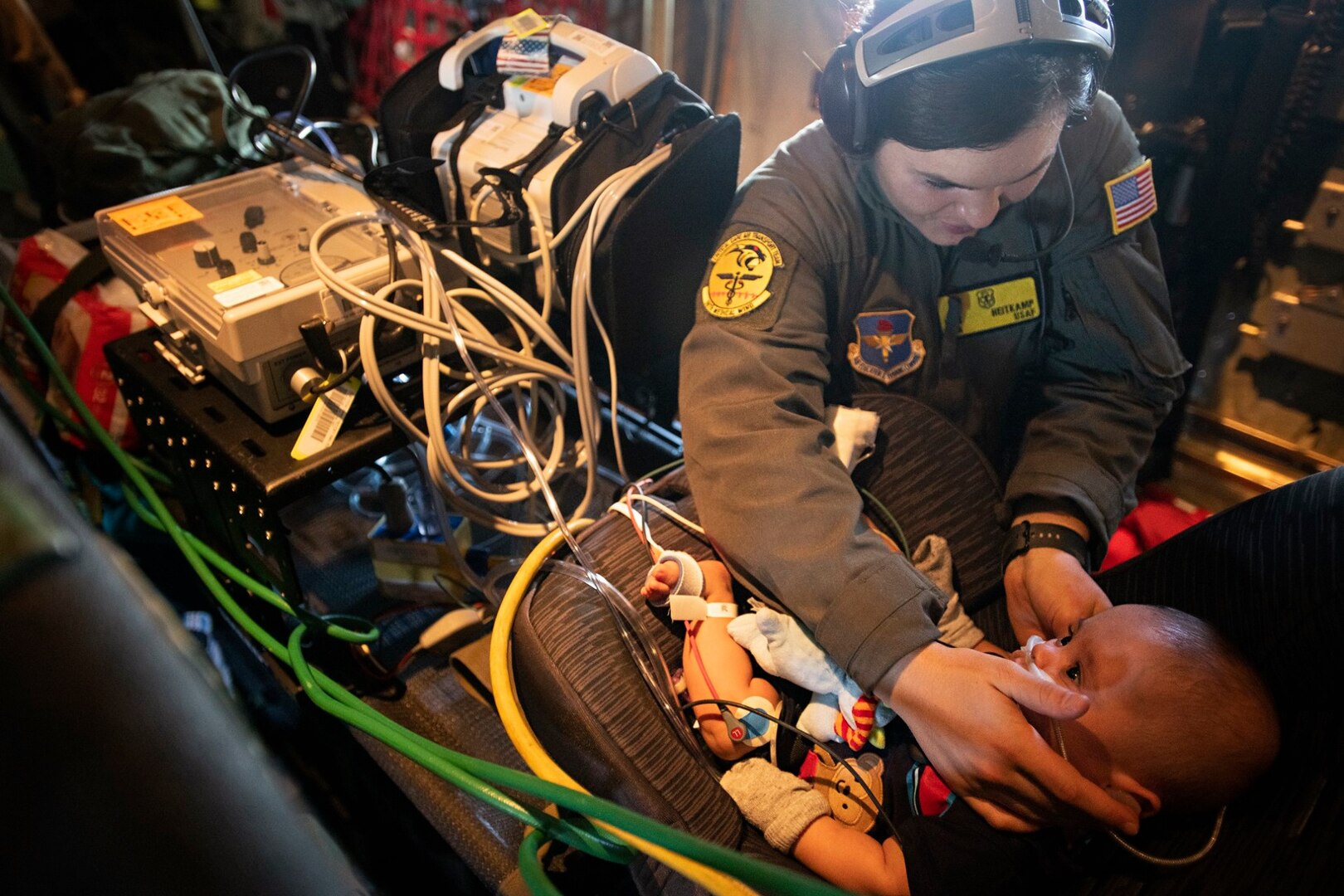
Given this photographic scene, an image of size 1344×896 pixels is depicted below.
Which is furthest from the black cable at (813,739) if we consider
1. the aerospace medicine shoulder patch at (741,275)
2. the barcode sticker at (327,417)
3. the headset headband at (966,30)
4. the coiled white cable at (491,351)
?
the headset headband at (966,30)

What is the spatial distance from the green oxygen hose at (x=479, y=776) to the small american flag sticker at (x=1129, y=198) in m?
0.85

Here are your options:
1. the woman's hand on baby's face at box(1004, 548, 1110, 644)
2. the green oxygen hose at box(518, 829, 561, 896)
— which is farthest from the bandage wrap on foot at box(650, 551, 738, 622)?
the woman's hand on baby's face at box(1004, 548, 1110, 644)

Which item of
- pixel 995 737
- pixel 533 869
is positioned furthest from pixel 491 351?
pixel 995 737

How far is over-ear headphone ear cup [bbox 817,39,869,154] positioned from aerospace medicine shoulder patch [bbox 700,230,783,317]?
0.13 meters

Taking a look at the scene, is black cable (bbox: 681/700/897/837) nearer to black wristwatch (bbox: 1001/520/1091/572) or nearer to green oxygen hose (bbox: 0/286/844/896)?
green oxygen hose (bbox: 0/286/844/896)

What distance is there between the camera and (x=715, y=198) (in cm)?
101

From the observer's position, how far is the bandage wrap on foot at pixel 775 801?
0.76 m

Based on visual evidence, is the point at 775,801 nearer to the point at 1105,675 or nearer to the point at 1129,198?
the point at 1105,675

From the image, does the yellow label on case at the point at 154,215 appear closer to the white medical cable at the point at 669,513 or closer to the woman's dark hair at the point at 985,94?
the white medical cable at the point at 669,513

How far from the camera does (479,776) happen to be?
738mm

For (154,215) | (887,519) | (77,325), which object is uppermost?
(154,215)

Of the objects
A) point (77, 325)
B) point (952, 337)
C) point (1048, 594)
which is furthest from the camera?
point (77, 325)

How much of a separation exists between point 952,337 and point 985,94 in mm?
331

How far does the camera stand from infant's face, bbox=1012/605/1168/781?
75 cm
